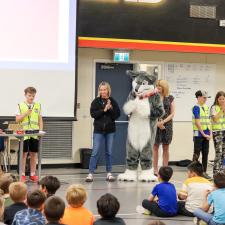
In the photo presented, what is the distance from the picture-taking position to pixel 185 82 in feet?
33.0

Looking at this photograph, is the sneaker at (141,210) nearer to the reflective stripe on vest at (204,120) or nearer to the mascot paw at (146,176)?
the mascot paw at (146,176)

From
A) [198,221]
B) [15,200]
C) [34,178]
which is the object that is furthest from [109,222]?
[34,178]

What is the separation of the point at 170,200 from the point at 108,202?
206 cm

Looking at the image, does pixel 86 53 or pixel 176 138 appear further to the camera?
pixel 176 138

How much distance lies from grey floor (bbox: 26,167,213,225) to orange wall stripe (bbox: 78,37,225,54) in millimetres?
2254

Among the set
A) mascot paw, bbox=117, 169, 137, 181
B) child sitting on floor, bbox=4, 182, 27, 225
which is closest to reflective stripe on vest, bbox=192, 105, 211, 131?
mascot paw, bbox=117, 169, 137, 181

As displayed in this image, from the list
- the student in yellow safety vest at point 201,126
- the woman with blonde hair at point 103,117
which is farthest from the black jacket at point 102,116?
the student in yellow safety vest at point 201,126

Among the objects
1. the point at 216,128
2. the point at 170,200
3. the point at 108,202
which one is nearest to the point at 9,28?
the point at 216,128

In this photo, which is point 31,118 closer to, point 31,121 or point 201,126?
point 31,121

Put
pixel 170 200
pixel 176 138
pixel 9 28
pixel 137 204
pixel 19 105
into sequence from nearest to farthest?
1. pixel 170 200
2. pixel 137 204
3. pixel 19 105
4. pixel 9 28
5. pixel 176 138

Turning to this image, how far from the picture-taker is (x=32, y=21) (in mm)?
8234

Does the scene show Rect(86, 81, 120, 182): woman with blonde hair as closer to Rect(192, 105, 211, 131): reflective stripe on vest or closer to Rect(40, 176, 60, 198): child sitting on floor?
Rect(192, 105, 211, 131): reflective stripe on vest

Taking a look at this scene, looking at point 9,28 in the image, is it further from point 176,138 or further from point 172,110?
point 176,138

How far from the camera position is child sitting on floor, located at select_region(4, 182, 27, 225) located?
12.6ft
